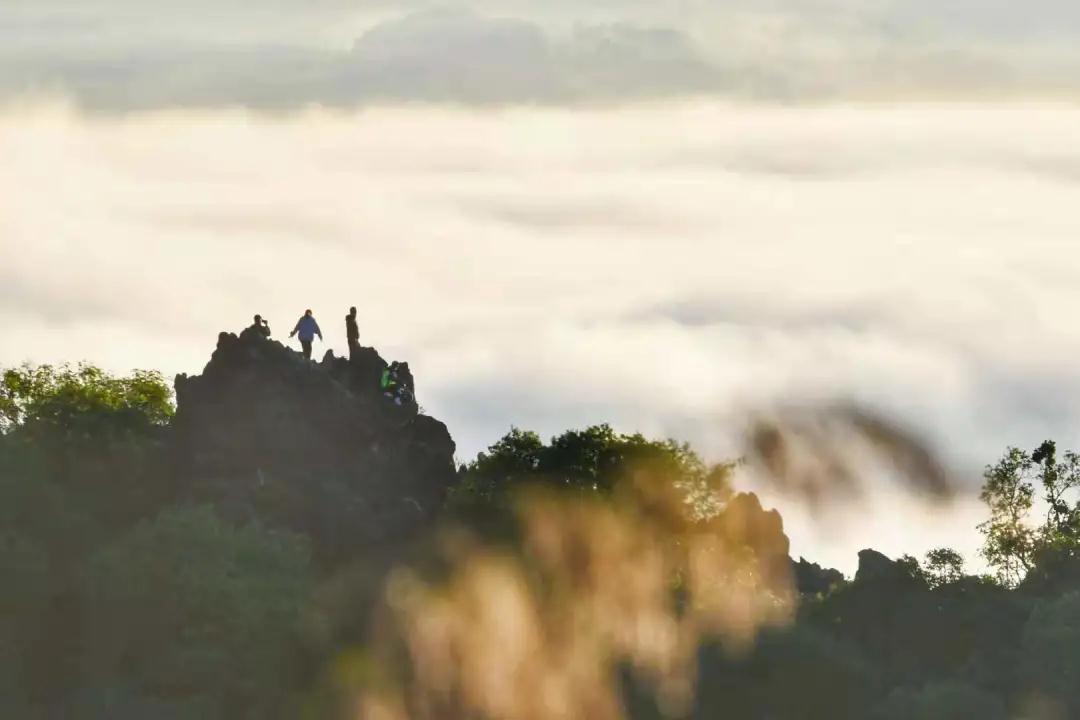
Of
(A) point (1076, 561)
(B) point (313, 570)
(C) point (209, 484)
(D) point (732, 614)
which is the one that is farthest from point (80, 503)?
(A) point (1076, 561)

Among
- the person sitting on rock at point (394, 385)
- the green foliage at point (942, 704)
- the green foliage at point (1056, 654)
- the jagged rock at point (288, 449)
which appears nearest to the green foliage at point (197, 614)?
the jagged rock at point (288, 449)

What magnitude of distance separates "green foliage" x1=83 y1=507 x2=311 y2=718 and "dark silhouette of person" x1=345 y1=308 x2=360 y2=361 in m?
18.4

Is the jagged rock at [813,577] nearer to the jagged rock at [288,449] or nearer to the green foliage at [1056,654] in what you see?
the green foliage at [1056,654]

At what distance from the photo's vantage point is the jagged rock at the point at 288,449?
12900cm

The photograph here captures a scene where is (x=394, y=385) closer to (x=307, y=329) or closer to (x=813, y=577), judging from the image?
(x=307, y=329)

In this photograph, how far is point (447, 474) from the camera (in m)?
142

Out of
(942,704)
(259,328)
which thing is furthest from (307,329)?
(942,704)

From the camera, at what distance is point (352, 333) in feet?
446

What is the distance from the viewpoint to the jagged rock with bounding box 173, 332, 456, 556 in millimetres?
129000

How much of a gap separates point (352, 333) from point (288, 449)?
9.47 m

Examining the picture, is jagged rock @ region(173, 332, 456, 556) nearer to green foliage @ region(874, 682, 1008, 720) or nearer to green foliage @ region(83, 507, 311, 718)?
green foliage @ region(83, 507, 311, 718)

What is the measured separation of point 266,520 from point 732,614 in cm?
2906

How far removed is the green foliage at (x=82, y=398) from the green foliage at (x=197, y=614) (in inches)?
941

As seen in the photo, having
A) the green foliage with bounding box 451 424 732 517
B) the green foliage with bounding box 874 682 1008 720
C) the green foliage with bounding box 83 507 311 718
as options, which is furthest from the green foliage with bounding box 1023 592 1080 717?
the green foliage with bounding box 83 507 311 718
